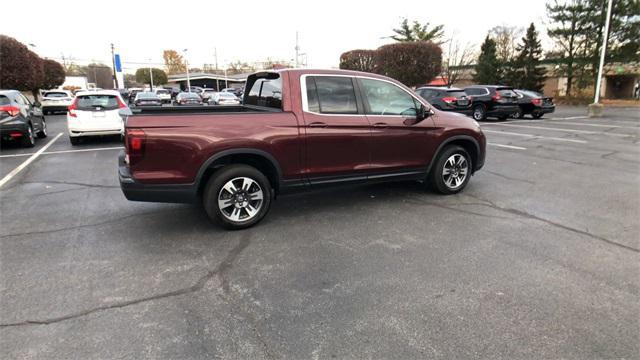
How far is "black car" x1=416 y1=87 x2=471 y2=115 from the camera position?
17.2m

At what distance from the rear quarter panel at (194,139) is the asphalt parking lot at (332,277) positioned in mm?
810

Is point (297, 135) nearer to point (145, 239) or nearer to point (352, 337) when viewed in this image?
point (145, 239)

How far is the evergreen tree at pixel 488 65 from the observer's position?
40688 mm

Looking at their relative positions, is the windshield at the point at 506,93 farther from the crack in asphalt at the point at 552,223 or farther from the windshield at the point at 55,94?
the windshield at the point at 55,94

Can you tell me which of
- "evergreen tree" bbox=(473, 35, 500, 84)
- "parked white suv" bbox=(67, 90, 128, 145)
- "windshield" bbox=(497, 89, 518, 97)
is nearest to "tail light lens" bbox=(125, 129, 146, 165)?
"parked white suv" bbox=(67, 90, 128, 145)

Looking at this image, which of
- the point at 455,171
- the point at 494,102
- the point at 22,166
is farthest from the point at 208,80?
the point at 455,171

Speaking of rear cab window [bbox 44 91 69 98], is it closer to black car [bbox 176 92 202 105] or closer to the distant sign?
black car [bbox 176 92 202 105]

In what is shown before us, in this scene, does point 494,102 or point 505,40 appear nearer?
point 494,102

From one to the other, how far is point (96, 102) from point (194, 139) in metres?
8.74

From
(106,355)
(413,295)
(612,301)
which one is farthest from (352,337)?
(612,301)

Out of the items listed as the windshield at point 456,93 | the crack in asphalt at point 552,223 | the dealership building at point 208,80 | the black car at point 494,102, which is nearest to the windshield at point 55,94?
Result: the windshield at point 456,93

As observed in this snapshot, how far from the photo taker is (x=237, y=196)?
4.70 metres

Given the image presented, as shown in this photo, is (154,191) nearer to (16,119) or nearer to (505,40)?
(16,119)

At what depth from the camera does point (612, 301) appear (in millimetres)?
3217
